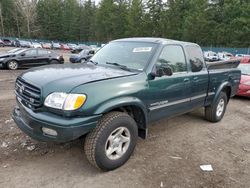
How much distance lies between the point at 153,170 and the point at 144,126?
679 millimetres

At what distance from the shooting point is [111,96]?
345cm

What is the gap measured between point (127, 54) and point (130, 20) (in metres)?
62.4

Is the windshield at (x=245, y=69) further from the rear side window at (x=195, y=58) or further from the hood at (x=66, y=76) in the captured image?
the hood at (x=66, y=76)

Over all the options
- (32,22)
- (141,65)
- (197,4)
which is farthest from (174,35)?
(141,65)

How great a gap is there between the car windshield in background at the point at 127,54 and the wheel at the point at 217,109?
2481mm

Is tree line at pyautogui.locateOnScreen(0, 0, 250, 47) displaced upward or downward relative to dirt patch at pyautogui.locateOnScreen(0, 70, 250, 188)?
upward

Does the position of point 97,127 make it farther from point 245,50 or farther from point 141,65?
point 245,50

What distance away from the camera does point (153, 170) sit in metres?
3.84

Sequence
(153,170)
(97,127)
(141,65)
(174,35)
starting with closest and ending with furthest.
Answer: (97,127), (153,170), (141,65), (174,35)

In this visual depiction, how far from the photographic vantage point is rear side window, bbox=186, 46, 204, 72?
5.14m

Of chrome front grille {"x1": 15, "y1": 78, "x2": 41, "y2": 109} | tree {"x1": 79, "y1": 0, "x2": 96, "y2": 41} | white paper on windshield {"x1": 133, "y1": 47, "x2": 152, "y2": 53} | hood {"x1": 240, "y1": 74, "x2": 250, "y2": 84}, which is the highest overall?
tree {"x1": 79, "y1": 0, "x2": 96, "y2": 41}

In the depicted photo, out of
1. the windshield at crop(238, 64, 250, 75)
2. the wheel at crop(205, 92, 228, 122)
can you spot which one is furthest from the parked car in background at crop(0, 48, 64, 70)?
the wheel at crop(205, 92, 228, 122)

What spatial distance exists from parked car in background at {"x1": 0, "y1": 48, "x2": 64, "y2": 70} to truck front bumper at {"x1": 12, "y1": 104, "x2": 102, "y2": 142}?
12898 mm

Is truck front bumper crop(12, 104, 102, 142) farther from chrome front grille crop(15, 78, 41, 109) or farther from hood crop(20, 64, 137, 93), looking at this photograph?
hood crop(20, 64, 137, 93)
